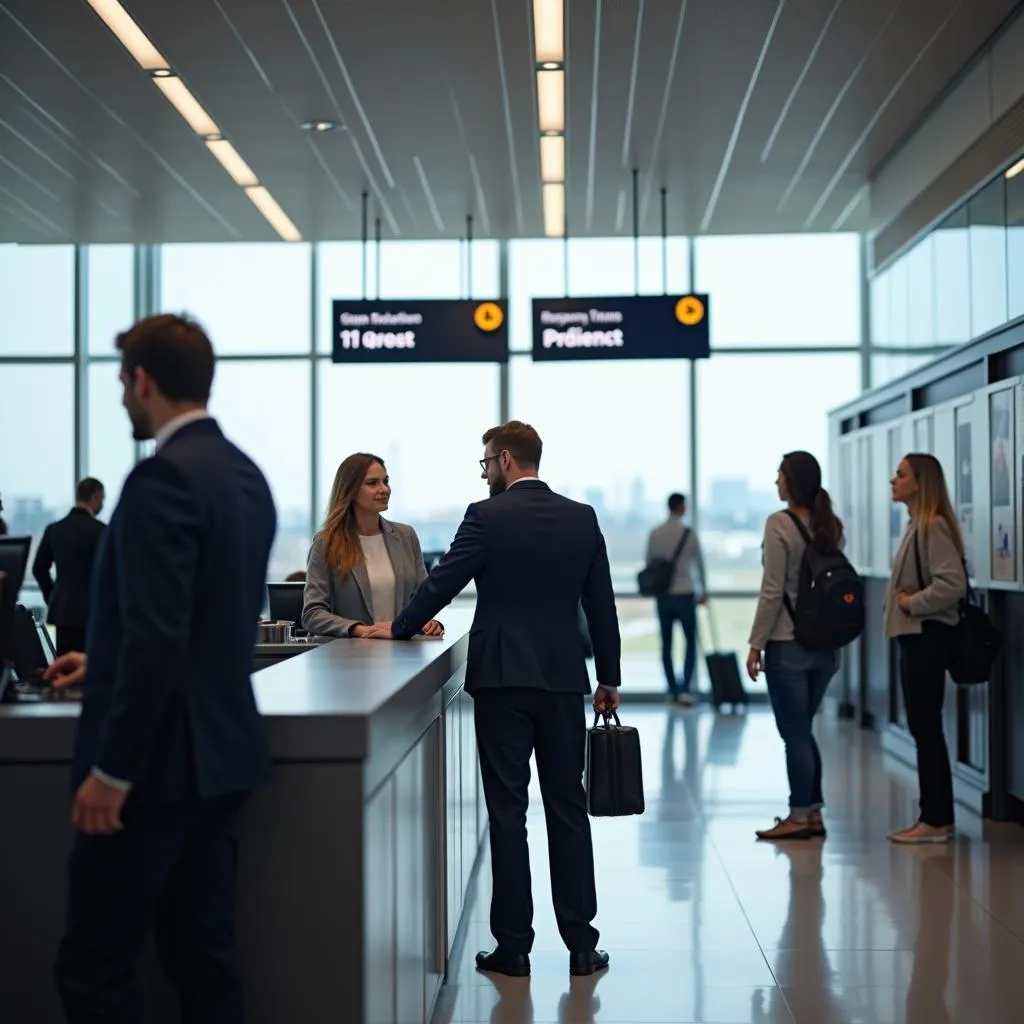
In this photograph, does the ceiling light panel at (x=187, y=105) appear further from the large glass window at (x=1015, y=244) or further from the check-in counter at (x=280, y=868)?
the check-in counter at (x=280, y=868)

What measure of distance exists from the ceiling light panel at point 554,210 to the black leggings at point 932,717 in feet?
15.4

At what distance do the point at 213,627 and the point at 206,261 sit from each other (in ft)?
35.2

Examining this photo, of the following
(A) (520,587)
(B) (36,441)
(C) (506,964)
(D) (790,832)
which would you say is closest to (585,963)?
(C) (506,964)

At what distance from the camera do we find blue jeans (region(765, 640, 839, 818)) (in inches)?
251

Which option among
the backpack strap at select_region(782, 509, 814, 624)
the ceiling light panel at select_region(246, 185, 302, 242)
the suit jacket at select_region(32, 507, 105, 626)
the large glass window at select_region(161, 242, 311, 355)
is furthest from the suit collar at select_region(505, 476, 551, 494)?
the large glass window at select_region(161, 242, 311, 355)

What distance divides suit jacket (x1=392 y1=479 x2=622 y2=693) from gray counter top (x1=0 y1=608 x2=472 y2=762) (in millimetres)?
350

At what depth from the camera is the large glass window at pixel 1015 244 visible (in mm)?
6457

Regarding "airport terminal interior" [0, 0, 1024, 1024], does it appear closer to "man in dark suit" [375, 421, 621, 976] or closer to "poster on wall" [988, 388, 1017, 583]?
"poster on wall" [988, 388, 1017, 583]

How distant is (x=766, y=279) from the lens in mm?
12438

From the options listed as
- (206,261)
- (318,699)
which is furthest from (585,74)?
(206,261)

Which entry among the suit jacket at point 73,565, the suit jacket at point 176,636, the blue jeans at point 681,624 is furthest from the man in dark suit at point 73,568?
the suit jacket at point 176,636

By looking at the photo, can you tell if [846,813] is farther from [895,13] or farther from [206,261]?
[206,261]

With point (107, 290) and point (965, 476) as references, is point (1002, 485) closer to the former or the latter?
point (965, 476)

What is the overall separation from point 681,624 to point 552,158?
4488 mm
